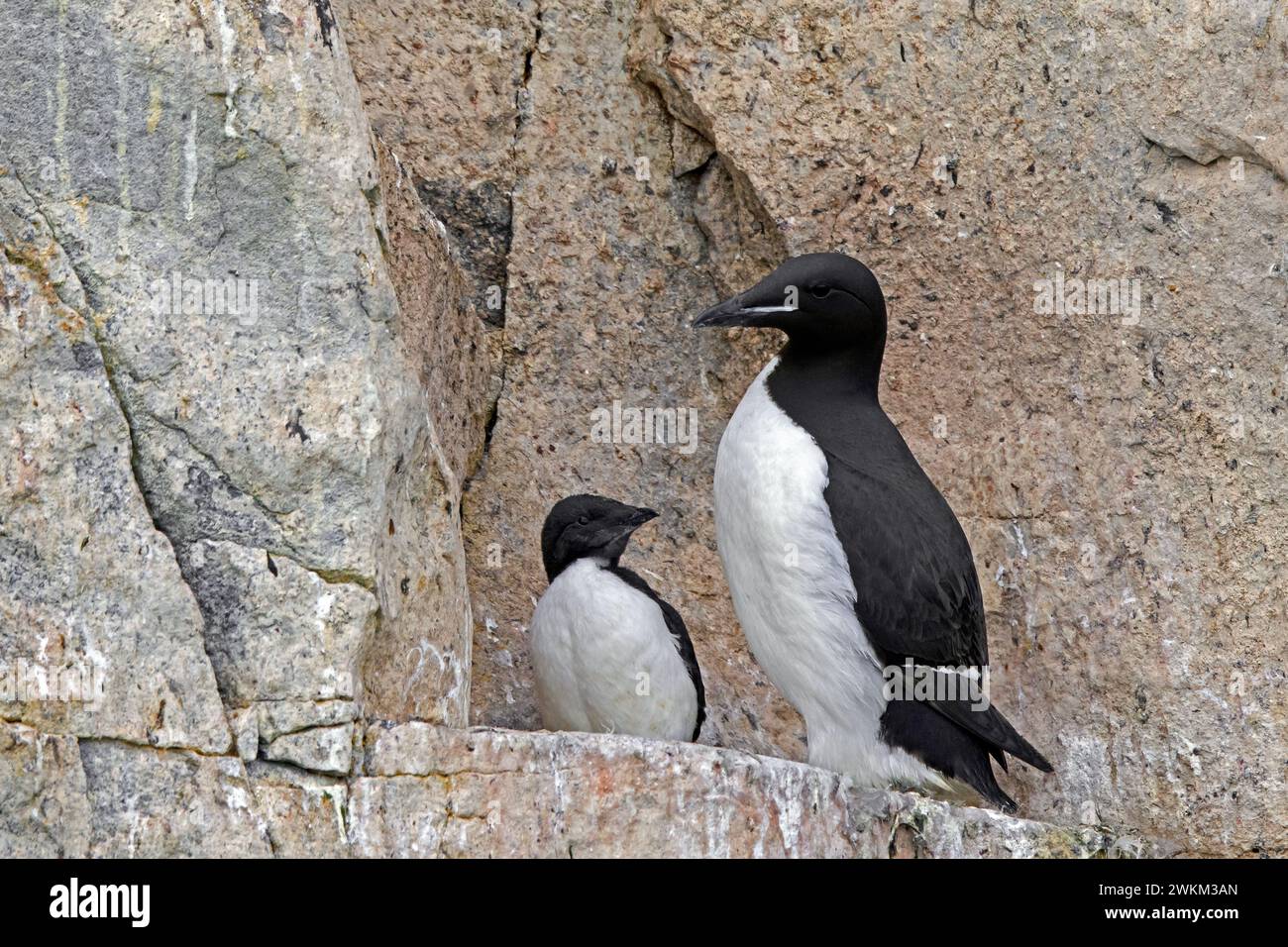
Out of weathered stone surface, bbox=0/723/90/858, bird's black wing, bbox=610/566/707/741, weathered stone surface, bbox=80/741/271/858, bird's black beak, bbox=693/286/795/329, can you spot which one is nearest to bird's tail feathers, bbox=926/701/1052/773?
bird's black wing, bbox=610/566/707/741

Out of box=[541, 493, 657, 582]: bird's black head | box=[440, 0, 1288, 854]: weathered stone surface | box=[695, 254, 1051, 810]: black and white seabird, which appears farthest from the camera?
box=[541, 493, 657, 582]: bird's black head

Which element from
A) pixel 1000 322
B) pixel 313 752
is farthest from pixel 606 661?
pixel 1000 322

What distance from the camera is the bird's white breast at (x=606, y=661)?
6.38 meters

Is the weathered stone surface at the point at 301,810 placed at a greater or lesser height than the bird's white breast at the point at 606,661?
lesser

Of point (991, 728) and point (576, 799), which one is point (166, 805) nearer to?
point (576, 799)

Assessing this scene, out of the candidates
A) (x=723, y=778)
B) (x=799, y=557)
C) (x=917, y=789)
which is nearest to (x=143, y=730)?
(x=723, y=778)

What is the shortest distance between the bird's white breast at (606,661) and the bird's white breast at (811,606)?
502 millimetres

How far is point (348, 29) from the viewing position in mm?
7012

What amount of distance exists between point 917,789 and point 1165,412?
1.65 metres

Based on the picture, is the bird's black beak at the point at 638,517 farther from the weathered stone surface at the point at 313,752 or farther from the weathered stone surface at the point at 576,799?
the weathered stone surface at the point at 313,752

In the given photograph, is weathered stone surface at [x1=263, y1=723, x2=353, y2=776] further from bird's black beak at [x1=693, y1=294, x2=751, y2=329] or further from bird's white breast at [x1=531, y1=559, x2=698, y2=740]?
bird's black beak at [x1=693, y1=294, x2=751, y2=329]

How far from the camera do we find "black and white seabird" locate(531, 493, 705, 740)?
252 inches

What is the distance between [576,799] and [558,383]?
2.45 meters

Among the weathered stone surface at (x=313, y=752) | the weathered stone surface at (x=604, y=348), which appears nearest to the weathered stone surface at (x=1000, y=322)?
the weathered stone surface at (x=604, y=348)
